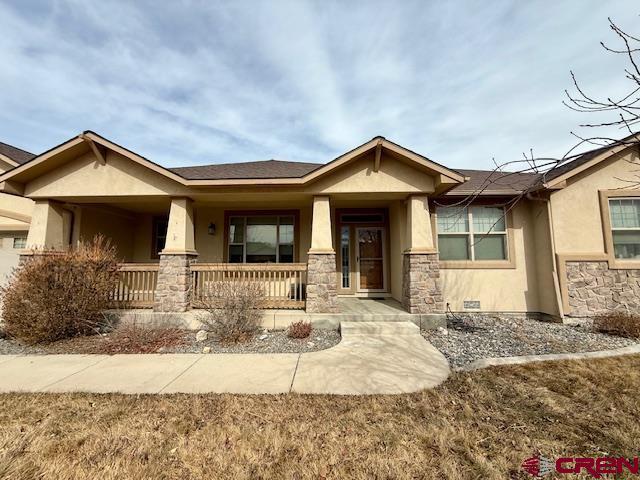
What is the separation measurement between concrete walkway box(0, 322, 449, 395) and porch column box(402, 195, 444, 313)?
152cm

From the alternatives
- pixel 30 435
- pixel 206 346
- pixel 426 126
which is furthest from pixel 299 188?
pixel 426 126

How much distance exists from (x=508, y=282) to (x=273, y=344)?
6.73 m

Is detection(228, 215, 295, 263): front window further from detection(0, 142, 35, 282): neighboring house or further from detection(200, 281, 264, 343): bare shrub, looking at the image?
detection(0, 142, 35, 282): neighboring house

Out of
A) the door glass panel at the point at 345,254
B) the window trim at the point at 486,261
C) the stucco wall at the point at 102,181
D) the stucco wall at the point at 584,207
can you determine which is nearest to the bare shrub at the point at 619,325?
the stucco wall at the point at 584,207

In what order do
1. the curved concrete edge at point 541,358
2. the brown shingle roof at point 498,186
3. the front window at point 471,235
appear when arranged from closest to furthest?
the curved concrete edge at point 541,358 < the brown shingle roof at point 498,186 < the front window at point 471,235

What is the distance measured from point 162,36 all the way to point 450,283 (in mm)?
10686

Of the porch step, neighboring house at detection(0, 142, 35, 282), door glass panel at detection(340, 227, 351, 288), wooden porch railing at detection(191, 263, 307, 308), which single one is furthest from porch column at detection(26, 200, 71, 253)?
door glass panel at detection(340, 227, 351, 288)

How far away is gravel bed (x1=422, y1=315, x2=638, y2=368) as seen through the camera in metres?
5.34

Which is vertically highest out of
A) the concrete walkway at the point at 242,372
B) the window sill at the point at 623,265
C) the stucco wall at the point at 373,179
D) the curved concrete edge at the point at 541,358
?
the stucco wall at the point at 373,179

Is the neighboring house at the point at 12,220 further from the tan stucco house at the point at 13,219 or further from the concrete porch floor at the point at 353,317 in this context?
the concrete porch floor at the point at 353,317

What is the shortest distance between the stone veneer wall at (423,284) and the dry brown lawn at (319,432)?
3088 millimetres

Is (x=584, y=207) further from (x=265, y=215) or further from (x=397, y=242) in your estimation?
(x=265, y=215)

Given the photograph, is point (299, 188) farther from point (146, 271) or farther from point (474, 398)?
point (474, 398)

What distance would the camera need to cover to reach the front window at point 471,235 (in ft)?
27.0
